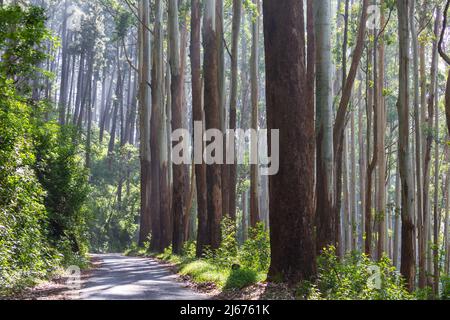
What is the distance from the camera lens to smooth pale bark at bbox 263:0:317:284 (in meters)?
9.77

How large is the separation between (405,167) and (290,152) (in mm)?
6668

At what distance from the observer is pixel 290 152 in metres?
9.74

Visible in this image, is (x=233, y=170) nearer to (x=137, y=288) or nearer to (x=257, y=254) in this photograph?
(x=257, y=254)

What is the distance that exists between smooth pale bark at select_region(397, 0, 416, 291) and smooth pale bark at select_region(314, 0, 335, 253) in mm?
1859

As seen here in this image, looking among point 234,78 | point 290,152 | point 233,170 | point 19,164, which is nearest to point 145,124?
point 233,170

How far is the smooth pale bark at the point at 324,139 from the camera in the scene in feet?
47.1

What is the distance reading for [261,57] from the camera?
51.2m

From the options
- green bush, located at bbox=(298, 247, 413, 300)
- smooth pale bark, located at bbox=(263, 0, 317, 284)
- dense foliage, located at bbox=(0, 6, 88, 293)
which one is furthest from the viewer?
dense foliage, located at bbox=(0, 6, 88, 293)

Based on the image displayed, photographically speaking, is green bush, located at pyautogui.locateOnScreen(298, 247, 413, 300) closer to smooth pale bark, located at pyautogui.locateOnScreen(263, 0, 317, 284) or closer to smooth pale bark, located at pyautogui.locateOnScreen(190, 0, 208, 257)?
smooth pale bark, located at pyautogui.locateOnScreen(263, 0, 317, 284)

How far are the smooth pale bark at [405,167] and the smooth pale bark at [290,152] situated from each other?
18.7 ft

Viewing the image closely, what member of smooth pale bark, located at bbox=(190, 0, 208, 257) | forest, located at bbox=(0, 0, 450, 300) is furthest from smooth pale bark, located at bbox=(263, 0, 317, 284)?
smooth pale bark, located at bbox=(190, 0, 208, 257)

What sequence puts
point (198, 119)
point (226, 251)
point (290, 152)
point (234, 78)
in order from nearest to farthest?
point (290, 152) < point (226, 251) < point (198, 119) < point (234, 78)

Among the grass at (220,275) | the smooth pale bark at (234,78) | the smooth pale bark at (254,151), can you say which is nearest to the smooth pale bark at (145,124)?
the smooth pale bark at (254,151)

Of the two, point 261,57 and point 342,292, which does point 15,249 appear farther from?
point 261,57
